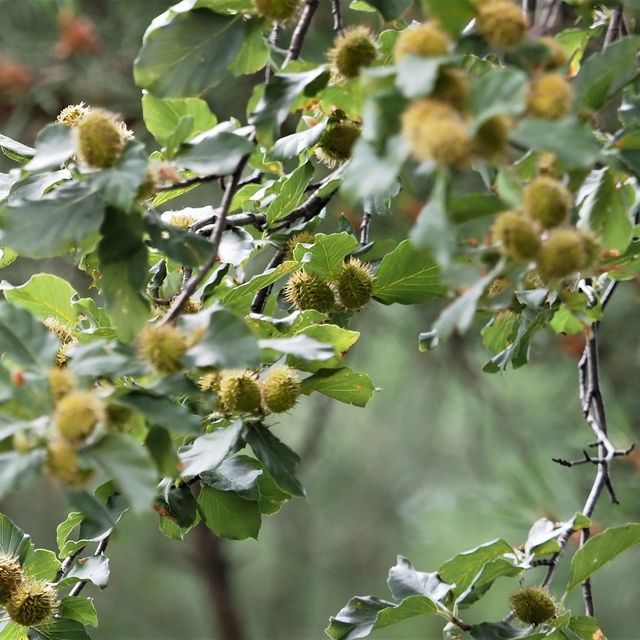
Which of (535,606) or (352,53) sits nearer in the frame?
(352,53)

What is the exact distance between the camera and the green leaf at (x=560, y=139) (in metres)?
0.48

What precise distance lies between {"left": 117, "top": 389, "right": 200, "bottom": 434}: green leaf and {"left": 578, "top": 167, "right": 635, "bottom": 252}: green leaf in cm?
31

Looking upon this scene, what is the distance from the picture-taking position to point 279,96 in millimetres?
647

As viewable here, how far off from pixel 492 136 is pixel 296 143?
34 cm

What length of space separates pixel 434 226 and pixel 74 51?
5.60 ft

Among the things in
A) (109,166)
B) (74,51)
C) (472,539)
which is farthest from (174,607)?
(109,166)

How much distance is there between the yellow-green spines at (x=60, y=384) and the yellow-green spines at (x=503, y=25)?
284 millimetres

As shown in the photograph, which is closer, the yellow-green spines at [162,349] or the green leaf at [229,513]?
the yellow-green spines at [162,349]

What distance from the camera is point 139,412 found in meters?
0.54

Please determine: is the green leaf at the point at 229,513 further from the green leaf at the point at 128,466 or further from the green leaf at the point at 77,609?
the green leaf at the point at 128,466

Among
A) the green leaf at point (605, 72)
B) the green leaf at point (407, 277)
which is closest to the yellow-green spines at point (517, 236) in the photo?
the green leaf at point (605, 72)

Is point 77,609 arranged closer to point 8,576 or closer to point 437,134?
point 8,576

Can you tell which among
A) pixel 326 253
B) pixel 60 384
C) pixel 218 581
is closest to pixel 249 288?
pixel 326 253

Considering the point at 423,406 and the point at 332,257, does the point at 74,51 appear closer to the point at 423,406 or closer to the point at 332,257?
the point at 332,257
